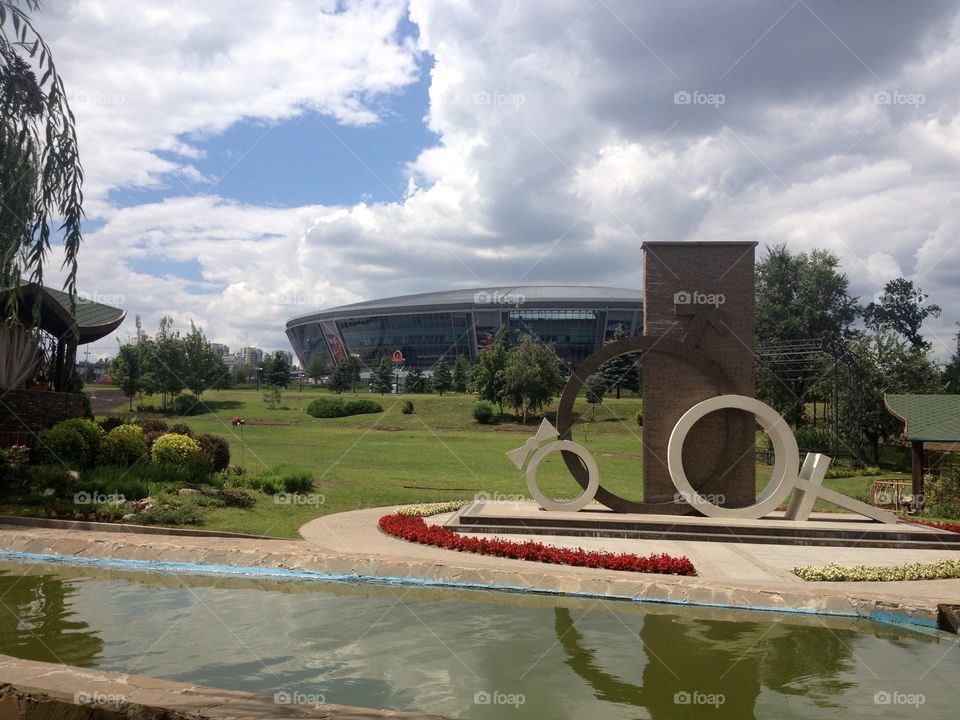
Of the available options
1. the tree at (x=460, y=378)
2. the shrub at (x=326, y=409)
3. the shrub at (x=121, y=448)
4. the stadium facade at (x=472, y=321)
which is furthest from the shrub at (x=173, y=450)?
the stadium facade at (x=472, y=321)

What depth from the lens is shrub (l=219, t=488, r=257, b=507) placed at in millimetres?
17156

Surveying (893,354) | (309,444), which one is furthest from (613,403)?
(309,444)

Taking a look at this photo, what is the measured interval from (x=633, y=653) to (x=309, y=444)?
96.5 feet

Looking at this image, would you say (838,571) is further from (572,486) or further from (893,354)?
(893,354)

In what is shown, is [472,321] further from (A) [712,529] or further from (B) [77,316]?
(A) [712,529]

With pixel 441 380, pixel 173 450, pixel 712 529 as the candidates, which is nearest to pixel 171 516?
pixel 173 450

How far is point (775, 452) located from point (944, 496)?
27.5 feet

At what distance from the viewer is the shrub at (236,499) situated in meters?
17.2

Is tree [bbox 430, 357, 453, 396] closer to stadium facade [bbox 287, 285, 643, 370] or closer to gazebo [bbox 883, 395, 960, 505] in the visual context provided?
stadium facade [bbox 287, 285, 643, 370]

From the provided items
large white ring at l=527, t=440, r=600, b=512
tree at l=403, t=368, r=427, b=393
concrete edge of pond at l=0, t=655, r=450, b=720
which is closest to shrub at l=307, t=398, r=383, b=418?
tree at l=403, t=368, r=427, b=393

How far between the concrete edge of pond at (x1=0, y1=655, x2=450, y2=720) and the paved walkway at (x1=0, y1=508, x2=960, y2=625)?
6634 mm

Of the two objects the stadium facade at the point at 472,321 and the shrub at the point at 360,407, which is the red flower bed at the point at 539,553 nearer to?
the shrub at the point at 360,407

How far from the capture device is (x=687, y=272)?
18.4 metres

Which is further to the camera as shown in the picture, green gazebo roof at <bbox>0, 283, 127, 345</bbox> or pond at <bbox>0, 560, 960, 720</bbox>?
green gazebo roof at <bbox>0, 283, 127, 345</bbox>
